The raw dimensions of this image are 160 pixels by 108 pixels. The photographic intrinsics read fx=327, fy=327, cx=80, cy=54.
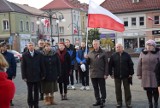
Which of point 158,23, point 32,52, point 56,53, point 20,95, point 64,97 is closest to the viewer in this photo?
point 32,52

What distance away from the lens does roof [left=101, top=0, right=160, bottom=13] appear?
5333 cm

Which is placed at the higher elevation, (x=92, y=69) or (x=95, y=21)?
(x=95, y=21)

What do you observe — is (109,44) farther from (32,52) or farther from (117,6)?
(32,52)

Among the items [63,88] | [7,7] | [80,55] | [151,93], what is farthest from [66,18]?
[151,93]

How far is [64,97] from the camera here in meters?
10.5

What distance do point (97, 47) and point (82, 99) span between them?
2.05m

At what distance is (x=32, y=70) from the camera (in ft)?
28.7

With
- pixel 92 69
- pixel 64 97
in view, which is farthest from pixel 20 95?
pixel 92 69

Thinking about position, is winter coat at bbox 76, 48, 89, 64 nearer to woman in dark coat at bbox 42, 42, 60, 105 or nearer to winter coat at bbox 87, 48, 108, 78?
woman in dark coat at bbox 42, 42, 60, 105

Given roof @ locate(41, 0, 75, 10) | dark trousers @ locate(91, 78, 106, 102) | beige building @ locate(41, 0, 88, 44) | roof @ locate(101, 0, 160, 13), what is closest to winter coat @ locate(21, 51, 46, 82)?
dark trousers @ locate(91, 78, 106, 102)

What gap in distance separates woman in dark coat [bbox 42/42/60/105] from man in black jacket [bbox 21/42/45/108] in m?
0.62

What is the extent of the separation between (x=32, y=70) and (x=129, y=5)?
48399 millimetres

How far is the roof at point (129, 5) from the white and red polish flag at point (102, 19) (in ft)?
142

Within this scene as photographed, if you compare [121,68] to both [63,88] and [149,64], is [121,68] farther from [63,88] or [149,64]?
[63,88]
